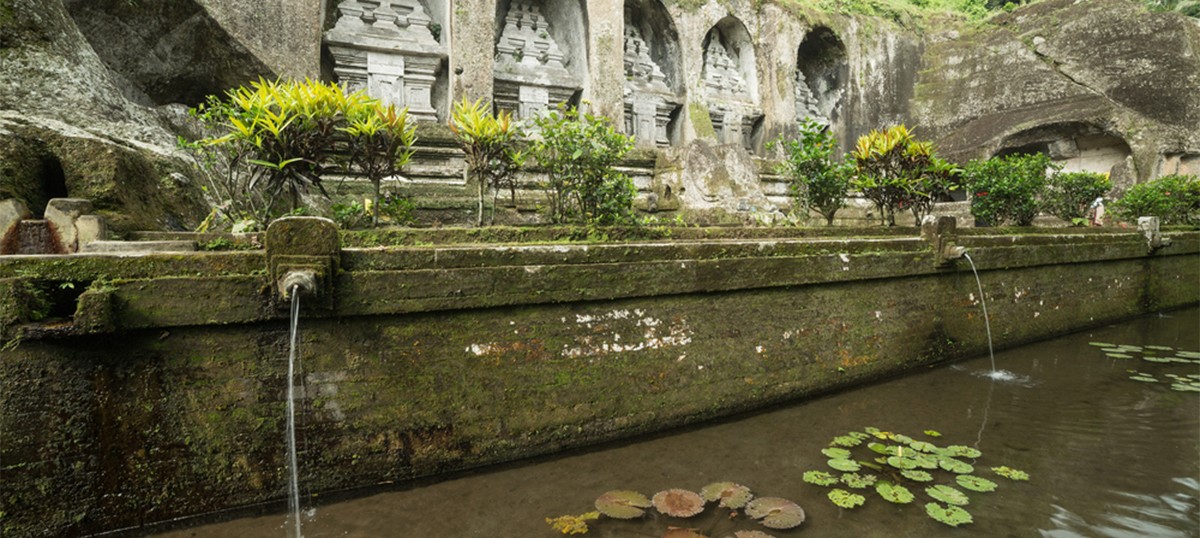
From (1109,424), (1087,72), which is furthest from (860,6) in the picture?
(1109,424)

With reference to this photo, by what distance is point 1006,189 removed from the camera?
7168 millimetres

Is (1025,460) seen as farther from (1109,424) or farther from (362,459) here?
(362,459)

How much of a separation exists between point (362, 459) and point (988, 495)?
309 centimetres

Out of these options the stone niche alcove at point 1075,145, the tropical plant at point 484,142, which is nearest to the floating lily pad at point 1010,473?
the tropical plant at point 484,142

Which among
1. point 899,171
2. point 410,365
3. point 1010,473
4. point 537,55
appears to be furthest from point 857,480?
point 537,55

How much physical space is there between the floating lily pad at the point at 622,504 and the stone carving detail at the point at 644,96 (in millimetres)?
11081

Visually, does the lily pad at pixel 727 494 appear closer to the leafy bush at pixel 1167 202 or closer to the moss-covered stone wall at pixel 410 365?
the moss-covered stone wall at pixel 410 365

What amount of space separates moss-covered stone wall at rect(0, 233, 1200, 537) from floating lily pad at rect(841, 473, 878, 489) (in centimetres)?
94

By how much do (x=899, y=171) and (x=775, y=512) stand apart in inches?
191

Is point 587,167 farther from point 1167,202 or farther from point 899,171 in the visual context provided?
point 1167,202

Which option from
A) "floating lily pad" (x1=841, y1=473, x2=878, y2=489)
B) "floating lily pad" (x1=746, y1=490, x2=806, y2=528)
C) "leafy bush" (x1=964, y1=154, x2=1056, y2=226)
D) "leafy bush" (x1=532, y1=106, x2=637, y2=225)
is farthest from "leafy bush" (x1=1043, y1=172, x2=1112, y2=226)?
"floating lily pad" (x1=746, y1=490, x2=806, y2=528)

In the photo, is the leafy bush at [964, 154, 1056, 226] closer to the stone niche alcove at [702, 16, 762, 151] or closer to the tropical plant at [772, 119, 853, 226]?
the tropical plant at [772, 119, 853, 226]

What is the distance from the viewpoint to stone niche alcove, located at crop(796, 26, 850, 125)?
1609 cm

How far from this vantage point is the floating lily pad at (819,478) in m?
2.86
